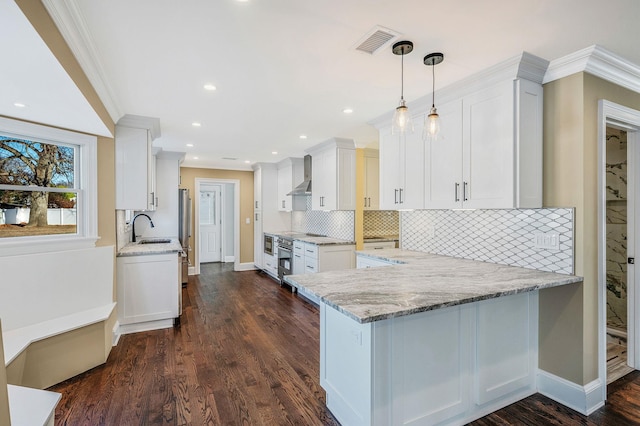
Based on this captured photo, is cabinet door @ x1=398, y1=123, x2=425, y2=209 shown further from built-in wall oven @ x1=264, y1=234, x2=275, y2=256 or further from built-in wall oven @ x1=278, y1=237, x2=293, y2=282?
built-in wall oven @ x1=264, y1=234, x2=275, y2=256

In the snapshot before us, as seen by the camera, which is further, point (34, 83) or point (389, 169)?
point (389, 169)

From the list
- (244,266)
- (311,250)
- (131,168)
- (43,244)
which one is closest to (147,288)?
(43,244)

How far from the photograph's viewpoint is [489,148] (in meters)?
2.39

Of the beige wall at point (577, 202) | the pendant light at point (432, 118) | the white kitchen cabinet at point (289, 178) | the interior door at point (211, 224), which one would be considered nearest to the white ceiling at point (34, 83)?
the pendant light at point (432, 118)

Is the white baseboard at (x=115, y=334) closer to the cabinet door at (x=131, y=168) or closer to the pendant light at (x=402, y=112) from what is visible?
the cabinet door at (x=131, y=168)

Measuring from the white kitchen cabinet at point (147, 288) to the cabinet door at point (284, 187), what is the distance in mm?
2995

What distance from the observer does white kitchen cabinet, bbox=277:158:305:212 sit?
20.6ft

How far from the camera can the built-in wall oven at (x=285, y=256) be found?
5547 millimetres

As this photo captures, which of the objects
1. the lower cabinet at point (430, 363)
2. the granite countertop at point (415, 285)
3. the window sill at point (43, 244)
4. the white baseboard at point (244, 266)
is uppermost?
the window sill at point (43, 244)

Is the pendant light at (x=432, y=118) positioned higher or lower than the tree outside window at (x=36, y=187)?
higher

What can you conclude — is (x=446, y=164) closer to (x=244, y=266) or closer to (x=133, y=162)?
(x=133, y=162)

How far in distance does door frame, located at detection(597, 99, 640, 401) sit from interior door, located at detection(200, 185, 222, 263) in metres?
7.47

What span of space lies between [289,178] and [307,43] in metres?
4.45

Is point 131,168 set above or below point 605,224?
above
